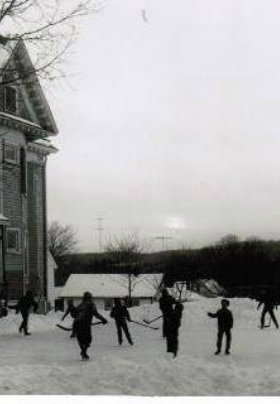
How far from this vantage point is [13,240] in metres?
30.1

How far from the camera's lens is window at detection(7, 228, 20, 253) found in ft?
97.9

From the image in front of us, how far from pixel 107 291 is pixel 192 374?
1754cm

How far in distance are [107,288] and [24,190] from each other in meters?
5.37

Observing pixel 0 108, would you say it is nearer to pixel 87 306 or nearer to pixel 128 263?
pixel 128 263

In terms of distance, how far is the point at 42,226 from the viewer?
3253 cm

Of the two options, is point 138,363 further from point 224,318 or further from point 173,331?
point 224,318

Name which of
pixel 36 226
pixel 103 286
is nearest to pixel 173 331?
pixel 103 286

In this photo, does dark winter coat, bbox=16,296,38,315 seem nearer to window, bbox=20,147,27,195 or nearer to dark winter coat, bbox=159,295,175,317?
dark winter coat, bbox=159,295,175,317

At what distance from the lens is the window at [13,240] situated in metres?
29.8

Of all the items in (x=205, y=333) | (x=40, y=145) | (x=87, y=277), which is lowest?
(x=205, y=333)

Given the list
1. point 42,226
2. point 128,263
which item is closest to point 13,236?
point 42,226

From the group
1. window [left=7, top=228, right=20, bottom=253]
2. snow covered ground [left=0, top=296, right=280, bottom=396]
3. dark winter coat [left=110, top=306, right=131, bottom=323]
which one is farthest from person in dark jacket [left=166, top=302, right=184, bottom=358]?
window [left=7, top=228, right=20, bottom=253]

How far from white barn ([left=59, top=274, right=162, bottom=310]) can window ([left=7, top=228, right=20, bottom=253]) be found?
3.20 m

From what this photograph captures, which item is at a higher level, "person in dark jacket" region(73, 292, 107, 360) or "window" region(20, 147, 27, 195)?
"window" region(20, 147, 27, 195)
